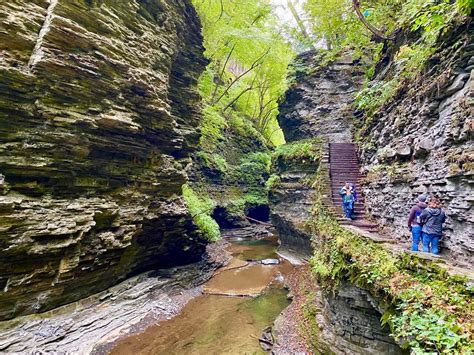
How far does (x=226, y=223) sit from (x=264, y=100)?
1753cm

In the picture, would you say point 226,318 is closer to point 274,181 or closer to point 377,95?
point 377,95

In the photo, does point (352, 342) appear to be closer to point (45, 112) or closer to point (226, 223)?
point (45, 112)

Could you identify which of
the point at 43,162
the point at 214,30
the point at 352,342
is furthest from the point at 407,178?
the point at 214,30

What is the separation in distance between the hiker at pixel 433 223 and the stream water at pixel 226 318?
6.03m

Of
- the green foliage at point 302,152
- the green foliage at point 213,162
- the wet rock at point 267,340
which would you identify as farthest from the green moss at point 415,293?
the green foliage at point 213,162

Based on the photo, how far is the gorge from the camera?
6.12m

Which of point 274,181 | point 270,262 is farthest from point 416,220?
point 274,181

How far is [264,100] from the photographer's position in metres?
34.9

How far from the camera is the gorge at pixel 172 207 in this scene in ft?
20.1

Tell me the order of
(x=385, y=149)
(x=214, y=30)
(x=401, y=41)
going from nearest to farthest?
(x=385, y=149) < (x=401, y=41) < (x=214, y=30)

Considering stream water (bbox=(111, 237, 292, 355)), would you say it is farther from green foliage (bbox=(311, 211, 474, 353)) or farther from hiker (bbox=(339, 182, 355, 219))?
hiker (bbox=(339, 182, 355, 219))

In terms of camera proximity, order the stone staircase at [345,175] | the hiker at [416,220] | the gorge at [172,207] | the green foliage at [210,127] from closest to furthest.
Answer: the gorge at [172,207] < the hiker at [416,220] < the stone staircase at [345,175] < the green foliage at [210,127]

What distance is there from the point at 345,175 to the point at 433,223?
9059 millimetres

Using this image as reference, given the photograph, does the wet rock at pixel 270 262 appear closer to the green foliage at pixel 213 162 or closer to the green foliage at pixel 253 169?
the green foliage at pixel 213 162
